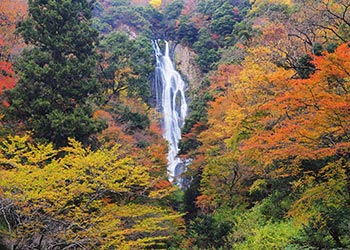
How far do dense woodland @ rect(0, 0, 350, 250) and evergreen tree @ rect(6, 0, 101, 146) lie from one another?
0.06 meters

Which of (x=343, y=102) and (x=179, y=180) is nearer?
(x=343, y=102)

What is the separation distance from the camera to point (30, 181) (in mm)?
7668

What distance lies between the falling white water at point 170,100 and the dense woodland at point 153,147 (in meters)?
6.81

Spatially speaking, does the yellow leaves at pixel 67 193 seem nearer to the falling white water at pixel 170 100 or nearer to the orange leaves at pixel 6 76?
the orange leaves at pixel 6 76

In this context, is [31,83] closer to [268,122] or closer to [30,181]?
[30,181]

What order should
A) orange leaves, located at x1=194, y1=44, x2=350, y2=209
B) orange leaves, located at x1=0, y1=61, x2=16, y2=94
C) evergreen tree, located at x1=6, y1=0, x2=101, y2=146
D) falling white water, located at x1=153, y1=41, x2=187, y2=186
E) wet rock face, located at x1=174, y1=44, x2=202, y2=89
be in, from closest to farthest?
orange leaves, located at x1=194, y1=44, x2=350, y2=209 < evergreen tree, located at x1=6, y1=0, x2=101, y2=146 < orange leaves, located at x1=0, y1=61, x2=16, y2=94 < falling white water, located at x1=153, y1=41, x2=187, y2=186 < wet rock face, located at x1=174, y1=44, x2=202, y2=89

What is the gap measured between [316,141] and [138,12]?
45.3 meters

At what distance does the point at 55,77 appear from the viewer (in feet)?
46.0

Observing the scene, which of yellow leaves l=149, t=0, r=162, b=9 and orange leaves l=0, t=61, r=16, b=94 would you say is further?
yellow leaves l=149, t=0, r=162, b=9

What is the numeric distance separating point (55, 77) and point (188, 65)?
3067 cm

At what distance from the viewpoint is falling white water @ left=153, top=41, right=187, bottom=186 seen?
113 feet

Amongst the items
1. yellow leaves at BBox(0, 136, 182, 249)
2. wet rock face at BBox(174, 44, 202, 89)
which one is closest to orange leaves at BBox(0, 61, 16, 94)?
yellow leaves at BBox(0, 136, 182, 249)

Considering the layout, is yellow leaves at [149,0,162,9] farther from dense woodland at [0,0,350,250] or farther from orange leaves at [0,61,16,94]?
orange leaves at [0,61,16,94]

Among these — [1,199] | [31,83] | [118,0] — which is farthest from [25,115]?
[118,0]
